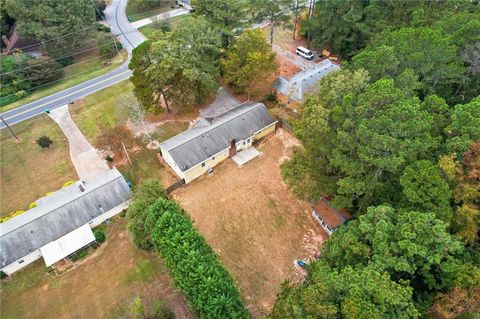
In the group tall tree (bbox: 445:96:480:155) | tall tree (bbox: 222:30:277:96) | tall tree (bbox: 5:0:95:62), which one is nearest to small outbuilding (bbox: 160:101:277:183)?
tall tree (bbox: 222:30:277:96)

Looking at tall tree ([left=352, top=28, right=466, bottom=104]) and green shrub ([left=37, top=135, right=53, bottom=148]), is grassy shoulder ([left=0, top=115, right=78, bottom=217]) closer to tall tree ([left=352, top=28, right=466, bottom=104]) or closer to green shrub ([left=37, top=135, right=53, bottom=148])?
→ green shrub ([left=37, top=135, right=53, bottom=148])

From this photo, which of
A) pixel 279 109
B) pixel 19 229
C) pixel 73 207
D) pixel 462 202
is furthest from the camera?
pixel 279 109

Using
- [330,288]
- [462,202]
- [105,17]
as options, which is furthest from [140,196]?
[105,17]

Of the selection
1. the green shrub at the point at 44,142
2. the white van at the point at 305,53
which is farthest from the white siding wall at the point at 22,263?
the white van at the point at 305,53

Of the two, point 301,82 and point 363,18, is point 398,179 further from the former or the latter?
point 363,18

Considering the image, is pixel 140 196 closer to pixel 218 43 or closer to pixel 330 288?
pixel 330 288

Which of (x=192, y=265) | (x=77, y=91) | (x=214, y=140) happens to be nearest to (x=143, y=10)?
(x=77, y=91)
